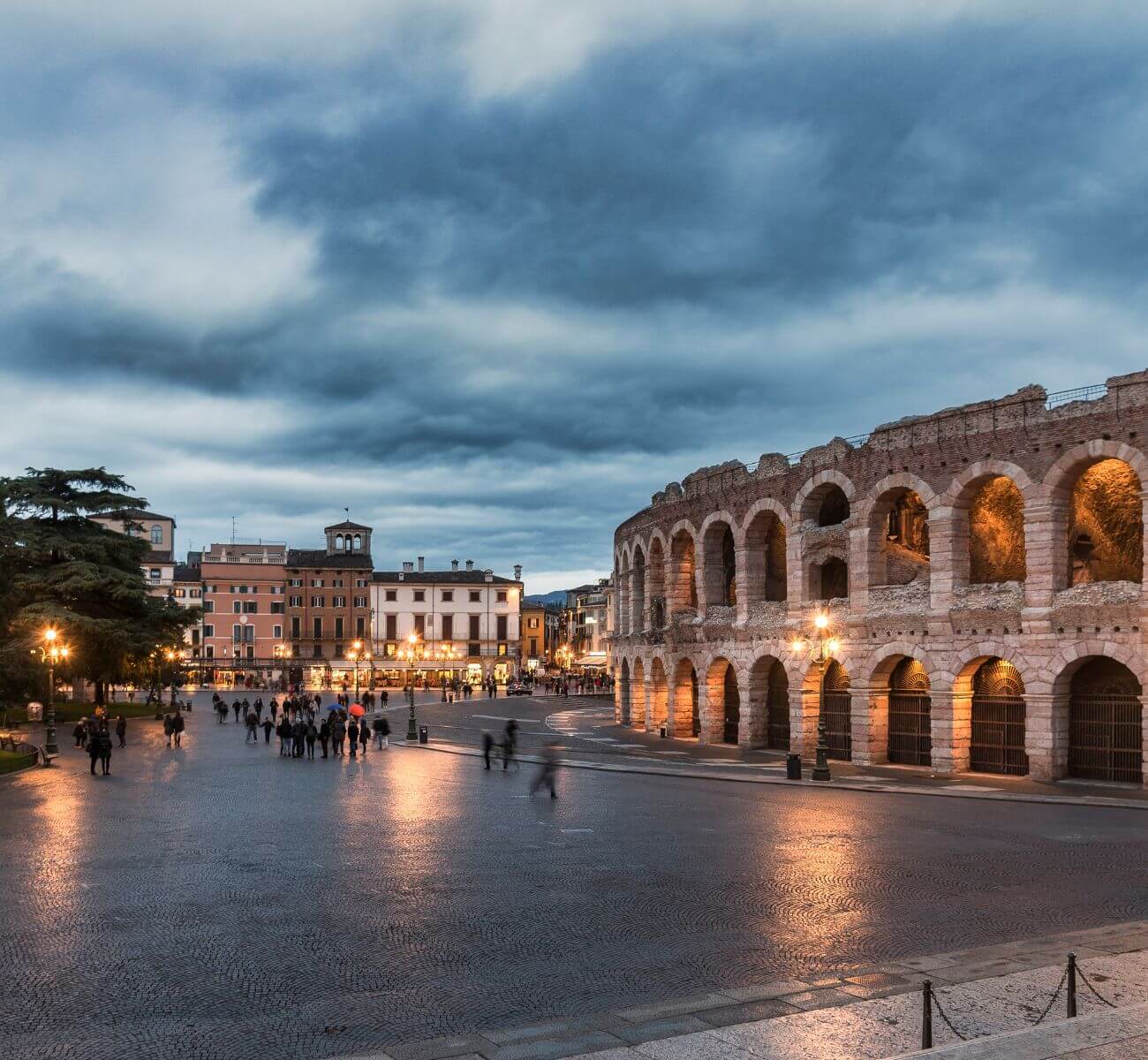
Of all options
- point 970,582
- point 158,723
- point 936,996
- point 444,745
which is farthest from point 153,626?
point 936,996

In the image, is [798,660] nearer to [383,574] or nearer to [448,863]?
[448,863]

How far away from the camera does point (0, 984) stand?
440 inches

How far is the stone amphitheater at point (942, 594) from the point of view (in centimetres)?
3262

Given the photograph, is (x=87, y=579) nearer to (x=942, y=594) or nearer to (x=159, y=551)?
(x=942, y=594)

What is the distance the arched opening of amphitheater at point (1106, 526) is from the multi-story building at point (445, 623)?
88949mm

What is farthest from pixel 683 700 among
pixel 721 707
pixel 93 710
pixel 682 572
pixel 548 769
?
pixel 93 710

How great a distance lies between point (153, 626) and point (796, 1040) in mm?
58946

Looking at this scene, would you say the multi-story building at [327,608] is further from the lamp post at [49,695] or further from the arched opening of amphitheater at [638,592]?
the lamp post at [49,695]

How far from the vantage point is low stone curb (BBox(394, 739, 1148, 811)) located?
2775 cm

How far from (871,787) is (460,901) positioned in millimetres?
18861

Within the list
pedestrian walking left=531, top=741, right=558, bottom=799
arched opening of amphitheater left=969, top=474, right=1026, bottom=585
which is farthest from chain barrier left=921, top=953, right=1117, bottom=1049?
arched opening of amphitheater left=969, top=474, right=1026, bottom=585

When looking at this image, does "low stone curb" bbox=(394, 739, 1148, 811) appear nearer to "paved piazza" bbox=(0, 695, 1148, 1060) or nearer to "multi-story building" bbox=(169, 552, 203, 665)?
"paved piazza" bbox=(0, 695, 1148, 1060)

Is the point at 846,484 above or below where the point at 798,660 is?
above

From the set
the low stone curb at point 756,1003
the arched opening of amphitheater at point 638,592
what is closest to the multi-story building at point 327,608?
the arched opening of amphitheater at point 638,592
